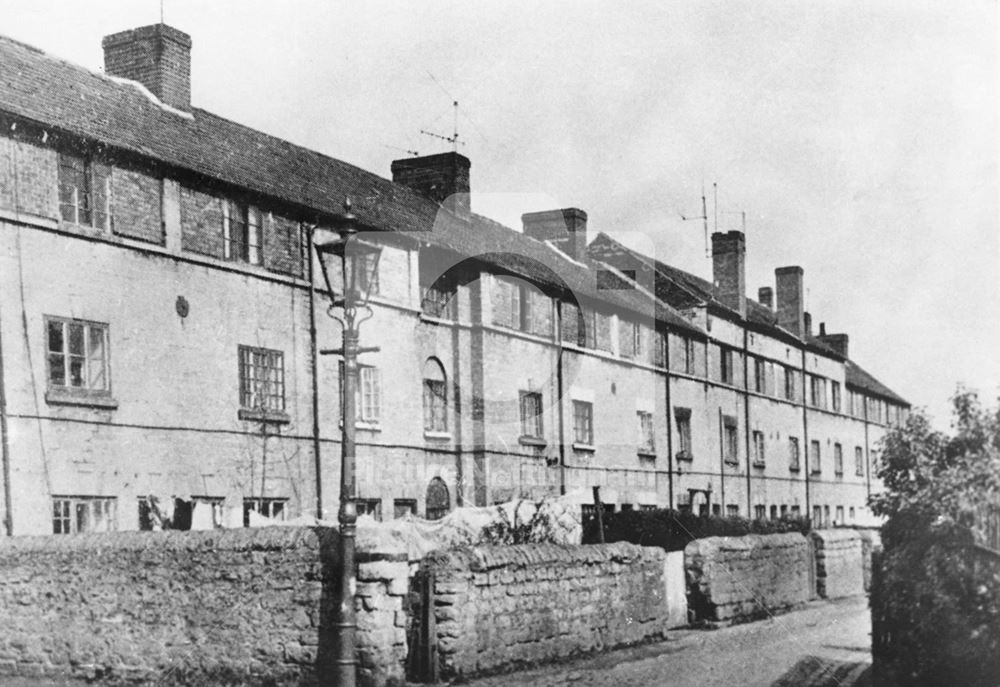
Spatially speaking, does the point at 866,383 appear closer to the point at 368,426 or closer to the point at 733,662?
the point at 368,426

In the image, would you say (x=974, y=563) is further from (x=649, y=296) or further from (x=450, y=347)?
(x=649, y=296)

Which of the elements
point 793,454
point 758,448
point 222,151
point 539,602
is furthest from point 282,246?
point 793,454

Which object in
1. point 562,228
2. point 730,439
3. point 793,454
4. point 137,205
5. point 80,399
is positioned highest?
point 562,228

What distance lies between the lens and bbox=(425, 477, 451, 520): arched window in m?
25.6

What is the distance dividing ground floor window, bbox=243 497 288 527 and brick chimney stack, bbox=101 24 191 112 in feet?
26.2

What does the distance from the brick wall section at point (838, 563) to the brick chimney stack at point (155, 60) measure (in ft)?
52.3

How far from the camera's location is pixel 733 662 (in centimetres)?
1442

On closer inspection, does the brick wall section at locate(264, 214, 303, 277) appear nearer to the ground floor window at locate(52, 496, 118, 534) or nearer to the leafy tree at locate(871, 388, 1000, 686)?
the ground floor window at locate(52, 496, 118, 534)

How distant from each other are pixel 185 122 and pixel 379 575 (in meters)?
13.2

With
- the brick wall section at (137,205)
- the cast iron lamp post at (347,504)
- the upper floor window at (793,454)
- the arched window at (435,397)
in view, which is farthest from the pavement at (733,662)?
the upper floor window at (793,454)

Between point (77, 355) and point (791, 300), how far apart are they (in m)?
39.3

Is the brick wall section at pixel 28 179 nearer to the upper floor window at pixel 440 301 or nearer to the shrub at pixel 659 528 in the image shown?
the upper floor window at pixel 440 301

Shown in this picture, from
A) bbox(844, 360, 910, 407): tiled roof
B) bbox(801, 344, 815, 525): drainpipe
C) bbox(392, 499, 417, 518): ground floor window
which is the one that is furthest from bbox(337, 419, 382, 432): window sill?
bbox(844, 360, 910, 407): tiled roof

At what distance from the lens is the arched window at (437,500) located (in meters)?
25.6
